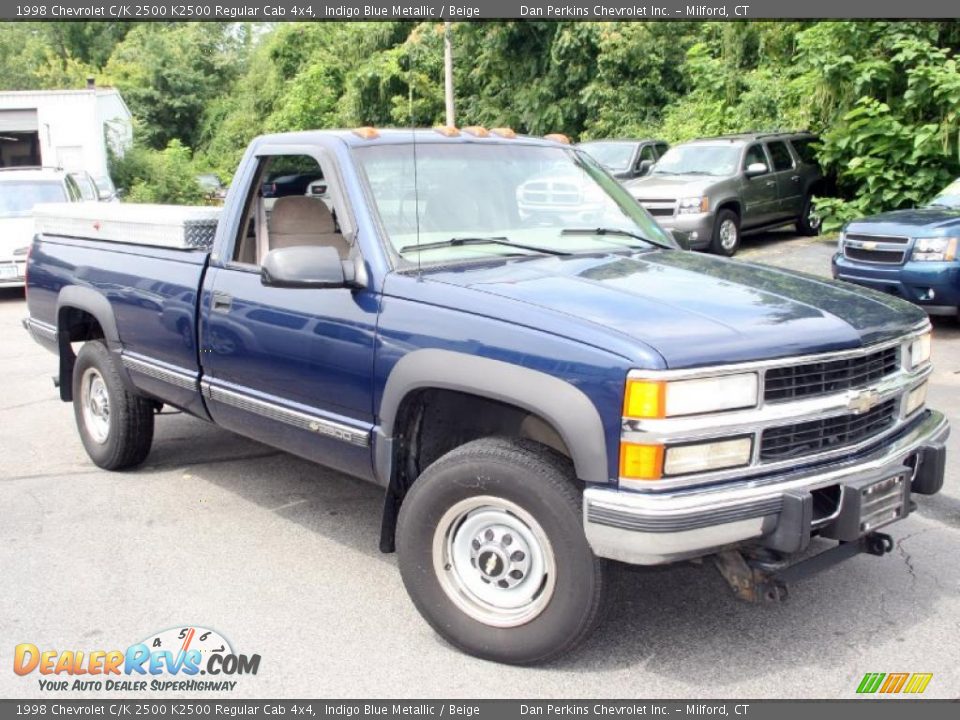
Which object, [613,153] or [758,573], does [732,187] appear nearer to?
[613,153]

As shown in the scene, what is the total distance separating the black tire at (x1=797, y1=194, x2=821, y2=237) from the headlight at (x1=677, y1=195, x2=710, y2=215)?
9.46 feet

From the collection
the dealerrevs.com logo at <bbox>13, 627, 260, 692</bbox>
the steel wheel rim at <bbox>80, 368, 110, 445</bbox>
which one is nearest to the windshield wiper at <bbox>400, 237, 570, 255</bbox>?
the dealerrevs.com logo at <bbox>13, 627, 260, 692</bbox>

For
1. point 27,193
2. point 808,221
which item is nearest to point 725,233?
point 808,221

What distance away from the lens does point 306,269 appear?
4.14 meters

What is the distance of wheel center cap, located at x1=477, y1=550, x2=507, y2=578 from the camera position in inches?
150

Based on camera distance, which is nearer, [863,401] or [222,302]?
[863,401]

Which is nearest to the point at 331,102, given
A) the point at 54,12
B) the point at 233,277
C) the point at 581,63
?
the point at 581,63

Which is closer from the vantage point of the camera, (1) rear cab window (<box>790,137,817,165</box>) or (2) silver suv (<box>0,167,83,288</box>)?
(2) silver suv (<box>0,167,83,288</box>)

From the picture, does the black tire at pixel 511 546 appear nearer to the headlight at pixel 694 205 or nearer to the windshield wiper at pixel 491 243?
the windshield wiper at pixel 491 243

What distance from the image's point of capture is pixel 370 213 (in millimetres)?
4387

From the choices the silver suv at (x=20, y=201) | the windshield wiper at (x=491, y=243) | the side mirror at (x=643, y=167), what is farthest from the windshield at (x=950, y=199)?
the silver suv at (x=20, y=201)

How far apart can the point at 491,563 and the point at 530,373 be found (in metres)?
0.77

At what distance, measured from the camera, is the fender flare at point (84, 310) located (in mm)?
5906

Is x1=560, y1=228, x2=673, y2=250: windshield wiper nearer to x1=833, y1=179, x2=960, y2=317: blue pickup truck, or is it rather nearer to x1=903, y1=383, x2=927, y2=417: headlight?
x1=903, y1=383, x2=927, y2=417: headlight
